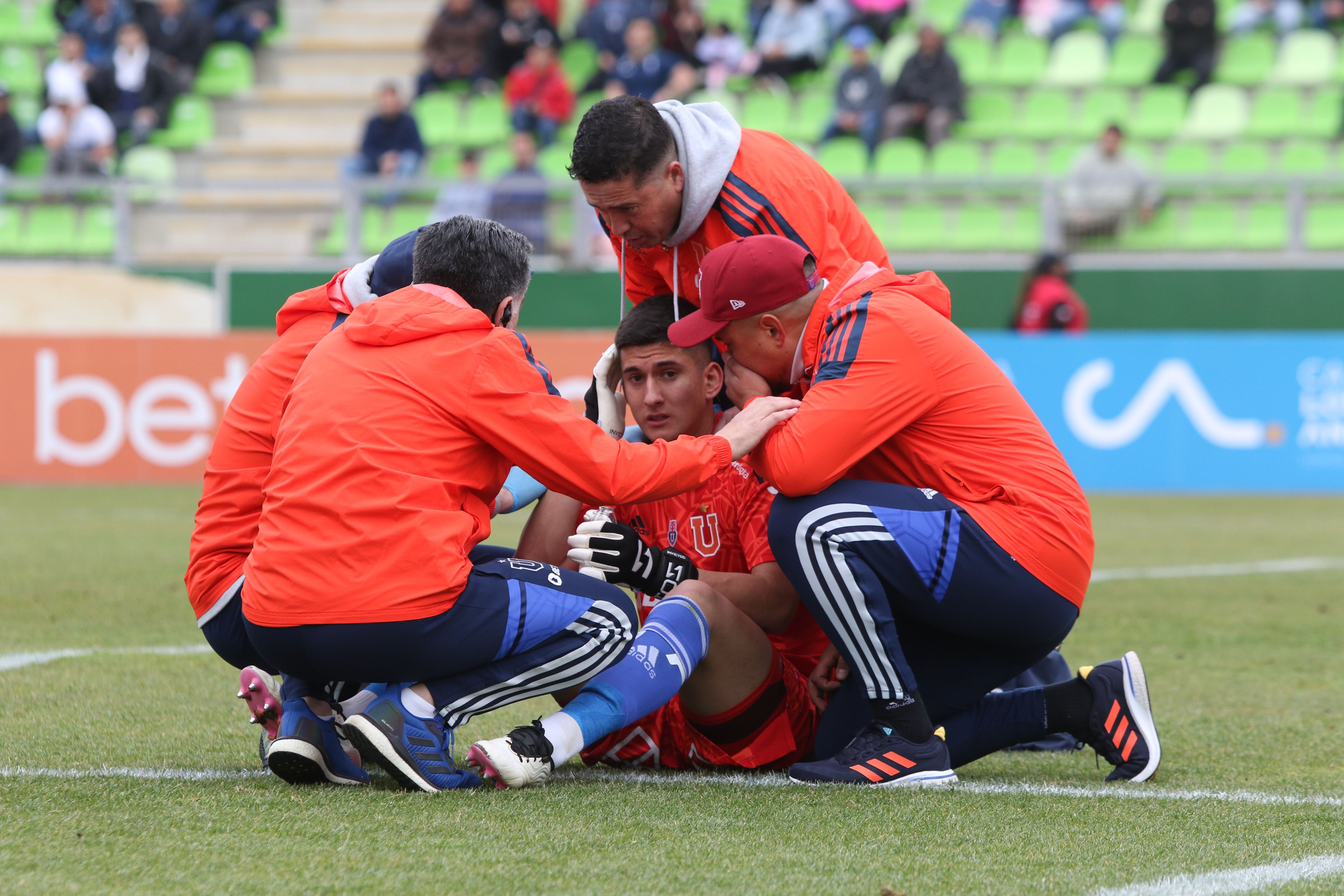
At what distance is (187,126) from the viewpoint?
17141 millimetres

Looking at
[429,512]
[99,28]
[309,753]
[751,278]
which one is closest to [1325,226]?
[751,278]

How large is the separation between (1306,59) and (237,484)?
14.0 meters

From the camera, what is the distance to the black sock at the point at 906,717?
11.5 feet

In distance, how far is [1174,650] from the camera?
5582mm

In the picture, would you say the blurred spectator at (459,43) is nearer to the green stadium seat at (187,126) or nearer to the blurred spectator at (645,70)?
the blurred spectator at (645,70)

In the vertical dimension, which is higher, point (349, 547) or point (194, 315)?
point (349, 547)

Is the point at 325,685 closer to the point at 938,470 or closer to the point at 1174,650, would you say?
the point at 938,470

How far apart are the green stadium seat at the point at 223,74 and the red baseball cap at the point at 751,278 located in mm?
15503

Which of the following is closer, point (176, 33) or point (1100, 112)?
point (1100, 112)

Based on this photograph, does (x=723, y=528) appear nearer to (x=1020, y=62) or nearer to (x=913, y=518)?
(x=913, y=518)

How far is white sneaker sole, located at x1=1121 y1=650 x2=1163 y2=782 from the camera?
3.60m

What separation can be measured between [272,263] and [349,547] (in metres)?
11.6

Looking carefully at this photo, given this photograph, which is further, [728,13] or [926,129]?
[728,13]

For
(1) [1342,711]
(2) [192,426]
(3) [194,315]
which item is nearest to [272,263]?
(3) [194,315]
